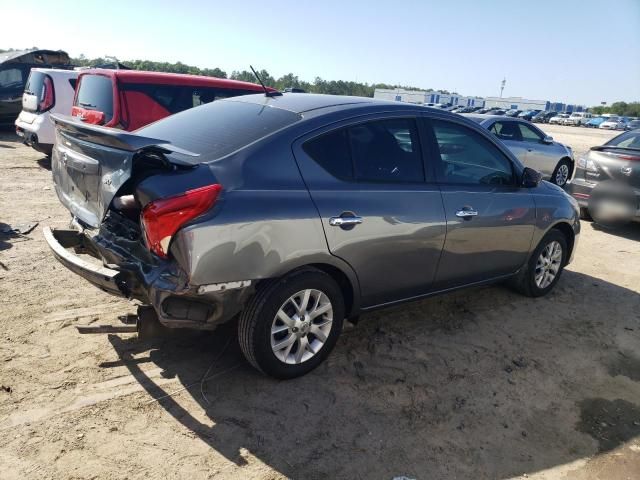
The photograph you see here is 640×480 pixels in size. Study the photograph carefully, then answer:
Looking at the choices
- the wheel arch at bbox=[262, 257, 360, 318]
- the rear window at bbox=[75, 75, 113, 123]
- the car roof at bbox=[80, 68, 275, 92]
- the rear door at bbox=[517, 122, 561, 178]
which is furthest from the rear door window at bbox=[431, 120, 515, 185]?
the rear door at bbox=[517, 122, 561, 178]

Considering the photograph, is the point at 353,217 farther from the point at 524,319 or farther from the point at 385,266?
the point at 524,319

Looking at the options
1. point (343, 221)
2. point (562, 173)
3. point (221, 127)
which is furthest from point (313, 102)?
point (562, 173)

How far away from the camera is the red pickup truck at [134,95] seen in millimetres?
6863

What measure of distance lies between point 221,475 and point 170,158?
5.75ft

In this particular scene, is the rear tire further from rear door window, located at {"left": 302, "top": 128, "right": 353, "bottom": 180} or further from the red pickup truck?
rear door window, located at {"left": 302, "top": 128, "right": 353, "bottom": 180}

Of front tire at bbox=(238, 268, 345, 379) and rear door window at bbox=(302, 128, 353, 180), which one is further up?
rear door window at bbox=(302, 128, 353, 180)

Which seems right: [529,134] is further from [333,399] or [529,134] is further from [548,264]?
[333,399]

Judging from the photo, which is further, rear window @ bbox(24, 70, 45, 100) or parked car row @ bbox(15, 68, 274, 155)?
rear window @ bbox(24, 70, 45, 100)

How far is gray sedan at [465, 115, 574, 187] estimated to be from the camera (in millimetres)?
10172

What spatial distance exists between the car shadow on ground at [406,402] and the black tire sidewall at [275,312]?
12 centimetres

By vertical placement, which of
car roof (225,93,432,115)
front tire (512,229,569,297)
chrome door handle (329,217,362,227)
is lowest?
front tire (512,229,569,297)

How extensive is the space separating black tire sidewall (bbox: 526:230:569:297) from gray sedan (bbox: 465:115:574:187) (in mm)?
5220

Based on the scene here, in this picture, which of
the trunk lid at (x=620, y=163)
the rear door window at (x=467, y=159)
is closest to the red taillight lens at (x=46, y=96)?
the rear door window at (x=467, y=159)

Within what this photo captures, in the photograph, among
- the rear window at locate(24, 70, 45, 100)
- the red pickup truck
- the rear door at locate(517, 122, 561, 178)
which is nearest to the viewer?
the red pickup truck
